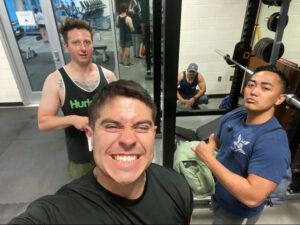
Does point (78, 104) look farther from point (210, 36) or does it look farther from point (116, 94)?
point (210, 36)

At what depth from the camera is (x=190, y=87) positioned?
362cm

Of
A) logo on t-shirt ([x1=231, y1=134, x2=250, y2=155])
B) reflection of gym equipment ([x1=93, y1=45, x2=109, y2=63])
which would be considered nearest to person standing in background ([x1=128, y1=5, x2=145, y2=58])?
reflection of gym equipment ([x1=93, y1=45, x2=109, y2=63])

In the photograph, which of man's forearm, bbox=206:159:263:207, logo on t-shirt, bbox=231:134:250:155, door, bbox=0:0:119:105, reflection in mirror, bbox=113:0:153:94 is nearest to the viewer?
man's forearm, bbox=206:159:263:207

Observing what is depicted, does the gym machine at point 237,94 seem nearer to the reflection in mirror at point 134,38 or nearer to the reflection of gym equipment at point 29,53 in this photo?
the reflection in mirror at point 134,38

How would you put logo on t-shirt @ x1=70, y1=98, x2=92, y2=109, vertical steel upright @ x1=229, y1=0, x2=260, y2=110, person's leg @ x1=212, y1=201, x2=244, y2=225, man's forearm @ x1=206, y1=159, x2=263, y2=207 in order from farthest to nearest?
vertical steel upright @ x1=229, y1=0, x2=260, y2=110 → logo on t-shirt @ x1=70, y1=98, x2=92, y2=109 → person's leg @ x1=212, y1=201, x2=244, y2=225 → man's forearm @ x1=206, y1=159, x2=263, y2=207

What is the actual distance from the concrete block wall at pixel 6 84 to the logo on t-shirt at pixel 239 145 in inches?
157

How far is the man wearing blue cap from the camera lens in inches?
141

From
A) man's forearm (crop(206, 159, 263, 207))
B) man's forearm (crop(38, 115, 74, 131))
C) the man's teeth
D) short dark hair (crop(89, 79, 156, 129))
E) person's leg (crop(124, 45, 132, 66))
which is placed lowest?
person's leg (crop(124, 45, 132, 66))

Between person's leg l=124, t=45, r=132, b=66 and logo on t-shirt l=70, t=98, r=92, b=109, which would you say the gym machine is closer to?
logo on t-shirt l=70, t=98, r=92, b=109

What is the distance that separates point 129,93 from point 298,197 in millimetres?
2060

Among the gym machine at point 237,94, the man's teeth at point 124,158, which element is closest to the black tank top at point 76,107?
the gym machine at point 237,94

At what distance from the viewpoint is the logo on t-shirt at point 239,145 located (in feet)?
3.81

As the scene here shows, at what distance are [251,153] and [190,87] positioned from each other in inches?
101

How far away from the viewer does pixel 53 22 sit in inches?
141
